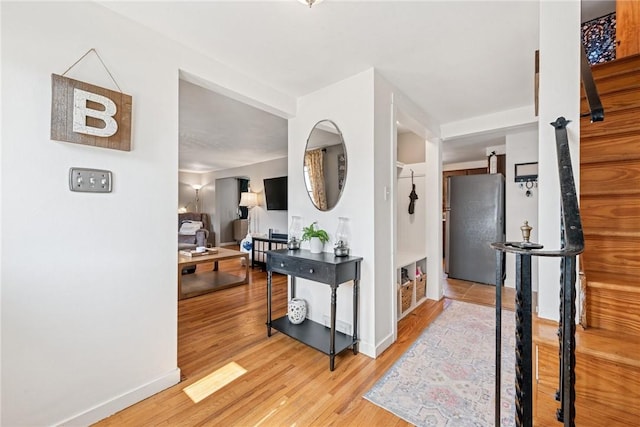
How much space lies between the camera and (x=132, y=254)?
160 centimetres

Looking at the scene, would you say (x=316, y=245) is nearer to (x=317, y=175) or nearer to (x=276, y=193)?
(x=317, y=175)

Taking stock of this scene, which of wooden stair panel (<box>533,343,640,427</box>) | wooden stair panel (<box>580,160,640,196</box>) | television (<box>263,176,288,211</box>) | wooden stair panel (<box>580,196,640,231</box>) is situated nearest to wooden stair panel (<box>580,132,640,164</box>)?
wooden stair panel (<box>580,160,640,196</box>)

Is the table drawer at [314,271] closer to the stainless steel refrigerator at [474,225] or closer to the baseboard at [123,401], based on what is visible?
the baseboard at [123,401]

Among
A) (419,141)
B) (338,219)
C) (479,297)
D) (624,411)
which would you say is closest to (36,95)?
(338,219)

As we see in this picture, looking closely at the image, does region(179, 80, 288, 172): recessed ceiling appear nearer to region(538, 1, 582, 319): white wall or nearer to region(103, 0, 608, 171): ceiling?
region(103, 0, 608, 171): ceiling

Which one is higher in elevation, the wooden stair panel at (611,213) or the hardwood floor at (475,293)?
the wooden stair panel at (611,213)

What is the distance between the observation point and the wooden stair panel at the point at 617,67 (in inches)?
62.5

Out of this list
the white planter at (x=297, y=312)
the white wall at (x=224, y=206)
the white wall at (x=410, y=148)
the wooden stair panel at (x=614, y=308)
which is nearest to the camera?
the wooden stair panel at (x=614, y=308)

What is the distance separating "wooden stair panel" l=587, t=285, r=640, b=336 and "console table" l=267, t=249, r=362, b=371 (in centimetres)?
131

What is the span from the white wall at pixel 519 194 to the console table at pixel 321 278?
2.96 meters

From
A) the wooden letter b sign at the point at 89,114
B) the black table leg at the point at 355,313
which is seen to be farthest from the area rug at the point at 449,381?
the wooden letter b sign at the point at 89,114

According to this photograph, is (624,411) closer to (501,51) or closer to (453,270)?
(501,51)

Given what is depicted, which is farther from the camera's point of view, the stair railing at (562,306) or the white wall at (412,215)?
the white wall at (412,215)

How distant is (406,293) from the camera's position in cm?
298
